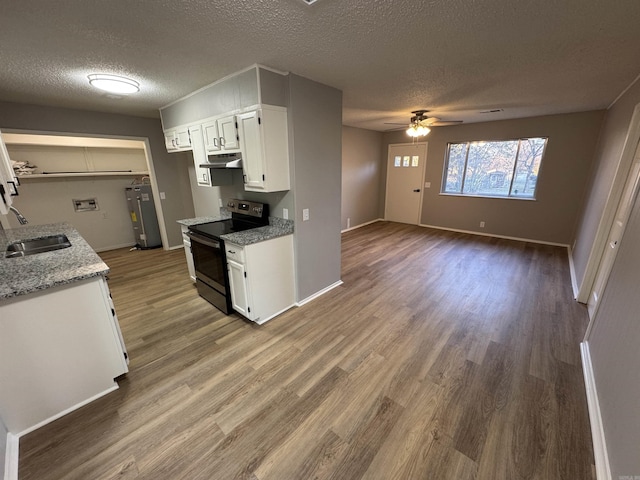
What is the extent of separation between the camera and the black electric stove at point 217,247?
108 inches

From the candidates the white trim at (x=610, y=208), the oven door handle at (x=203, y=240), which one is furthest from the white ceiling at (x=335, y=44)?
the oven door handle at (x=203, y=240)

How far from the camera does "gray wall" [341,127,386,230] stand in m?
5.95

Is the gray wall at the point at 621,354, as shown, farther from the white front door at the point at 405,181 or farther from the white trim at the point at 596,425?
the white front door at the point at 405,181

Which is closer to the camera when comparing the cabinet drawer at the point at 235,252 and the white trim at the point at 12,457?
the white trim at the point at 12,457

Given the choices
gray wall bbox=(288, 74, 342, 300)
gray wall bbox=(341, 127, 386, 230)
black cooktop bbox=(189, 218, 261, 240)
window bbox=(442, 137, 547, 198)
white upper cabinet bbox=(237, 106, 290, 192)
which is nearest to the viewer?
white upper cabinet bbox=(237, 106, 290, 192)

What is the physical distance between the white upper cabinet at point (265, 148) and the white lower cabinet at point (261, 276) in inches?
23.9

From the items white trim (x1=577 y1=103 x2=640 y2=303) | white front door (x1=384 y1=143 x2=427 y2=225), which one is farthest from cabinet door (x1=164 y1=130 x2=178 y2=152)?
white trim (x1=577 y1=103 x2=640 y2=303)

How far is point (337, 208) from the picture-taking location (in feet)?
10.7

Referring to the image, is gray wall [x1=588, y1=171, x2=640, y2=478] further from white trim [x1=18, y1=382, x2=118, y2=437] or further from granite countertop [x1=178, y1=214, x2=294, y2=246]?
white trim [x1=18, y1=382, x2=118, y2=437]

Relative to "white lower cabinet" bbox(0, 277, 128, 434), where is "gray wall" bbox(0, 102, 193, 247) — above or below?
above

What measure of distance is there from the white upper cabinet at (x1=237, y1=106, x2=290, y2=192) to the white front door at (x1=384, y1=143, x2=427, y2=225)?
491 centimetres

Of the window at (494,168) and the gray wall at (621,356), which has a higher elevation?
the window at (494,168)

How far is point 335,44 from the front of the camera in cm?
185

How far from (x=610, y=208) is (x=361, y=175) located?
4472 mm
